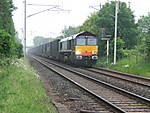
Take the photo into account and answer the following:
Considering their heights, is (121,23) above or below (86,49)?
above

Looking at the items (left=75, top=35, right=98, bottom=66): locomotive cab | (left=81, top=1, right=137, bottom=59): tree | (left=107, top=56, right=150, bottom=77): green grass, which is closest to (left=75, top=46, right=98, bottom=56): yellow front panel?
(left=75, top=35, right=98, bottom=66): locomotive cab

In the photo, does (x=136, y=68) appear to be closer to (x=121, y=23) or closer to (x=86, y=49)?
(x=86, y=49)

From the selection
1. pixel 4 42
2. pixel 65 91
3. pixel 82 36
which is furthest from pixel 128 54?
pixel 65 91

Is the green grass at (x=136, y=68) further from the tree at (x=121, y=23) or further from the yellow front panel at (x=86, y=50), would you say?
the tree at (x=121, y=23)

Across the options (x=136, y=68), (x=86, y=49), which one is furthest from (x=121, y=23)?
(x=136, y=68)

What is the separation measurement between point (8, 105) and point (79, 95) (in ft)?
13.5

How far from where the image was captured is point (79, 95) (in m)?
10.6

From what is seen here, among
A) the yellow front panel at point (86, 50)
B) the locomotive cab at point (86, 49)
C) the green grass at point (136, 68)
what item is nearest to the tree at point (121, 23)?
the locomotive cab at point (86, 49)

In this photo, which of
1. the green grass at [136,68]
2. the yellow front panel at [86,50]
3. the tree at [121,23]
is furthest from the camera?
the tree at [121,23]

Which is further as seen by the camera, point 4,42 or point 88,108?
point 4,42

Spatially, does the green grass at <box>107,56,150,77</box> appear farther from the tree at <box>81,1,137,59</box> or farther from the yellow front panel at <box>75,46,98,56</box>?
the tree at <box>81,1,137,59</box>

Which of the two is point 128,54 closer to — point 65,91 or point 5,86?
point 65,91

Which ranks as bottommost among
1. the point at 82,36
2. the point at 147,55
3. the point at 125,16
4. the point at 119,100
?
the point at 119,100

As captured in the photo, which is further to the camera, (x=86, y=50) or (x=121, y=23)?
(x=121, y=23)
